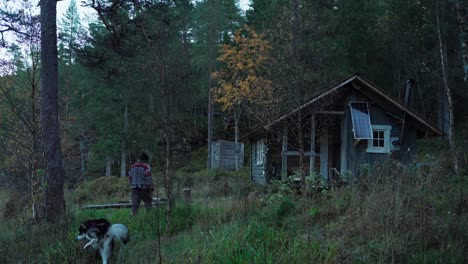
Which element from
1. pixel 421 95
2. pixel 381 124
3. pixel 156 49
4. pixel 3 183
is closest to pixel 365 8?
pixel 421 95

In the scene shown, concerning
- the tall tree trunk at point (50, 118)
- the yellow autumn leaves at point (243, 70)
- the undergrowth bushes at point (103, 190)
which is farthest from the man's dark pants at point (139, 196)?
the yellow autumn leaves at point (243, 70)

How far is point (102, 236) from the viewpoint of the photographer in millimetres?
6836

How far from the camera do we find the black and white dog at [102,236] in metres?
6.72

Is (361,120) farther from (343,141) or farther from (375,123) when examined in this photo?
(343,141)

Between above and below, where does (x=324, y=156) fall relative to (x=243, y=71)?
below

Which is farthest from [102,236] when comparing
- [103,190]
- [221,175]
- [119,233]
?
[221,175]

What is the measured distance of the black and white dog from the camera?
672cm

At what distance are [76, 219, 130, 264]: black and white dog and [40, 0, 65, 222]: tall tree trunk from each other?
2789mm

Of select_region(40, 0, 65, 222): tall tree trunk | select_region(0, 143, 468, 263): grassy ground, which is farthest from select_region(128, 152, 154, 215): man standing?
select_region(0, 143, 468, 263): grassy ground

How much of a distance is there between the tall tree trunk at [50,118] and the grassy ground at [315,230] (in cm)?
102

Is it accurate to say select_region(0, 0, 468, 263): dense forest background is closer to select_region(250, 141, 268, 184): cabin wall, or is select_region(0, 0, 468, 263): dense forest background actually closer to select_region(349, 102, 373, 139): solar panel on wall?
select_region(250, 141, 268, 184): cabin wall

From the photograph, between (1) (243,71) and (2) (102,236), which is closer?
(2) (102,236)

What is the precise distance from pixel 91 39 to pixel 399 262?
10176 mm

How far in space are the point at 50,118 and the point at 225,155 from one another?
24.1 metres
